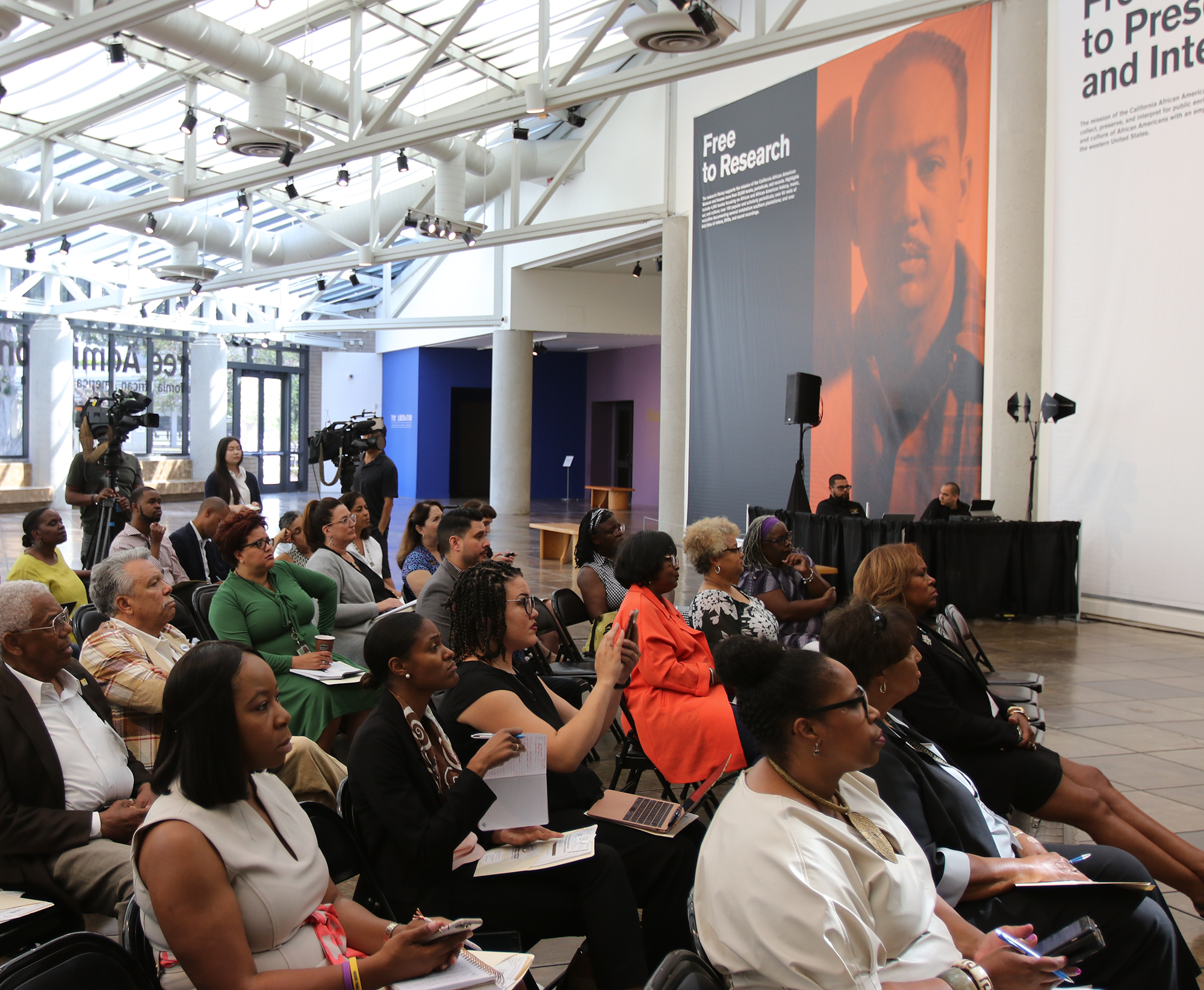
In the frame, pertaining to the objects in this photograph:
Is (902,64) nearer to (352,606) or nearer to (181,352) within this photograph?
(352,606)

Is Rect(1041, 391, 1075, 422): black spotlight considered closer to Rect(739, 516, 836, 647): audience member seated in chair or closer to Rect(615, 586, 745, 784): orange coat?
Rect(739, 516, 836, 647): audience member seated in chair

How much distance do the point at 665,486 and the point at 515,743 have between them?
38.8ft

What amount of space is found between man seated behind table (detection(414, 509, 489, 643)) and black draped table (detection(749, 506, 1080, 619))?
4.76 m

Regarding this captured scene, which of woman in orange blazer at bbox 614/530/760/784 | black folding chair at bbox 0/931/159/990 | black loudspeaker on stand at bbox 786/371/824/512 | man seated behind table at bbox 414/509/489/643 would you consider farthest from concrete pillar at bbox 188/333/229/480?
black folding chair at bbox 0/931/159/990

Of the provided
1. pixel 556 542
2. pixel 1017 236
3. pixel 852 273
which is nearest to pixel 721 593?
pixel 1017 236

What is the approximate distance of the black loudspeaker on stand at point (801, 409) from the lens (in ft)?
32.8

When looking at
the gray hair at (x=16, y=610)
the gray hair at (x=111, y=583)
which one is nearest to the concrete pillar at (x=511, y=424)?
the gray hair at (x=111, y=583)

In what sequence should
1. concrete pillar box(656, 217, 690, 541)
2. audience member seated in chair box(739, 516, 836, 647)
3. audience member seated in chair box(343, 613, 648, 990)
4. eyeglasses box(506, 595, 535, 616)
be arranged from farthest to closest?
1. concrete pillar box(656, 217, 690, 541)
2. audience member seated in chair box(739, 516, 836, 647)
3. eyeglasses box(506, 595, 535, 616)
4. audience member seated in chair box(343, 613, 648, 990)

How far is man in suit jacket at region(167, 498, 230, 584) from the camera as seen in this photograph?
5.46 metres

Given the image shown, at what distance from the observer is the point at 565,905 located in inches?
84.3

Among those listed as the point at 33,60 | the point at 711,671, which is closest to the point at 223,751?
the point at 711,671

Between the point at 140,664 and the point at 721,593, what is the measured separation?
2.07 m

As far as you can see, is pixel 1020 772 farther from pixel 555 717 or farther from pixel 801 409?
pixel 801 409

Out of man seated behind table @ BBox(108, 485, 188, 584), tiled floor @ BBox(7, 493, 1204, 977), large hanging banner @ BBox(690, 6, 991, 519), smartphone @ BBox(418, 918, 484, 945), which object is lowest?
tiled floor @ BBox(7, 493, 1204, 977)
